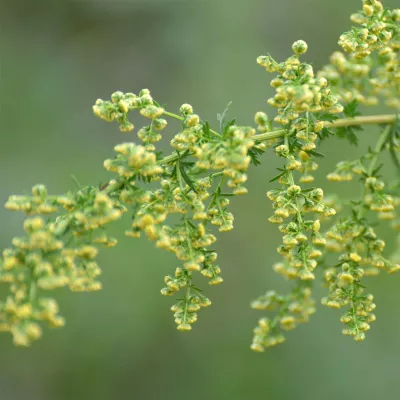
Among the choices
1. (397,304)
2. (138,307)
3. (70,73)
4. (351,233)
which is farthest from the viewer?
(70,73)

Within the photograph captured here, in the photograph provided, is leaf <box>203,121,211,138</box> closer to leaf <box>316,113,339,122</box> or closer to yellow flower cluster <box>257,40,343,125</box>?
yellow flower cluster <box>257,40,343,125</box>

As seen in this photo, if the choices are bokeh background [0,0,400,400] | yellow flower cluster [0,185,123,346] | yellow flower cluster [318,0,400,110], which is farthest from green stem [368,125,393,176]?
bokeh background [0,0,400,400]

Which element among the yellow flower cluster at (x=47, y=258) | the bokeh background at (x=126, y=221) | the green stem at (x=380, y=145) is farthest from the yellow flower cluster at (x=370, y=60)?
the bokeh background at (x=126, y=221)

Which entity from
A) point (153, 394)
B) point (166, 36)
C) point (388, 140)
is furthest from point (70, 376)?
point (388, 140)

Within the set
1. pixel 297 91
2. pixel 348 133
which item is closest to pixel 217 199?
pixel 297 91

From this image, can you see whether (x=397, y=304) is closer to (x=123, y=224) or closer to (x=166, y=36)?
(x=123, y=224)

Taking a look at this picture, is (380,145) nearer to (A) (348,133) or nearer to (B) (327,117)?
(A) (348,133)
